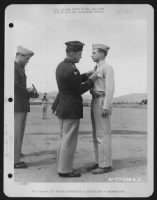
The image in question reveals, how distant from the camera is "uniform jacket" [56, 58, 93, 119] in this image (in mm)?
1071

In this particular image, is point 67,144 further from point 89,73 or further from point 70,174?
point 89,73

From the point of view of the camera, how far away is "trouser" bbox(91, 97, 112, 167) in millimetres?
1090

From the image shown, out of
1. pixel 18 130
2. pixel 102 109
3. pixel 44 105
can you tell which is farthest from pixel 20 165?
pixel 102 109

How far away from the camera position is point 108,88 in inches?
42.7

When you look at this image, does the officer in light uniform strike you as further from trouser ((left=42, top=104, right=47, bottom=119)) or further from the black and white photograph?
trouser ((left=42, top=104, right=47, bottom=119))

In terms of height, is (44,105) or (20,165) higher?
(44,105)

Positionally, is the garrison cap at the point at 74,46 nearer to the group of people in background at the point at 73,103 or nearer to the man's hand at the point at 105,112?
the group of people in background at the point at 73,103

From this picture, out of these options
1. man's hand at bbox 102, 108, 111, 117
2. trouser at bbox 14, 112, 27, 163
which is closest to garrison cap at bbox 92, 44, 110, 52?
man's hand at bbox 102, 108, 111, 117

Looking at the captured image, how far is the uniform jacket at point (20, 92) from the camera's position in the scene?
1.12m

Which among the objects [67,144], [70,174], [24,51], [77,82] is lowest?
[70,174]

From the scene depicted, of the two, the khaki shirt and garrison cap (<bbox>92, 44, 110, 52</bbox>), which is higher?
garrison cap (<bbox>92, 44, 110, 52</bbox>)

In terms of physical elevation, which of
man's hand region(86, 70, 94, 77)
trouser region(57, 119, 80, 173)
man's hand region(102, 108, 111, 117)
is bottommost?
trouser region(57, 119, 80, 173)

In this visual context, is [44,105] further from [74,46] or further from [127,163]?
[127,163]

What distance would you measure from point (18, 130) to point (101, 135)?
0.95 feet
